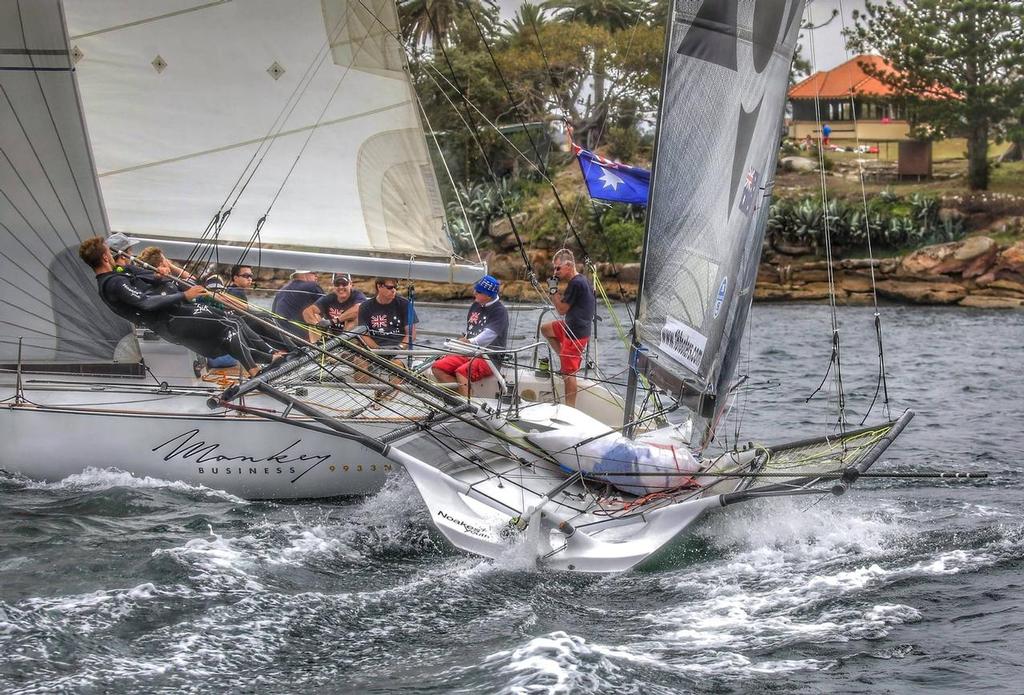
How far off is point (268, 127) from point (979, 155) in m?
29.4

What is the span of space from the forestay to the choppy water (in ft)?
4.30

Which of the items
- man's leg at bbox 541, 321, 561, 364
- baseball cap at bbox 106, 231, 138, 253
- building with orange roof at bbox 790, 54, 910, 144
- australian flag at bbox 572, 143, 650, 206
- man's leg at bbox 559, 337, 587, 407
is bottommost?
man's leg at bbox 559, 337, 587, 407

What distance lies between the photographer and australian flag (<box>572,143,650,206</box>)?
1158 centimetres

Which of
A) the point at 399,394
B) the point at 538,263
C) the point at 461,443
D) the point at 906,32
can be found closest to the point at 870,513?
the point at 461,443

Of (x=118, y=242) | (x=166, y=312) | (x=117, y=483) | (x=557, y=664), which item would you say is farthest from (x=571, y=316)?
(x=557, y=664)

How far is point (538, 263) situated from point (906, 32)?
1289cm

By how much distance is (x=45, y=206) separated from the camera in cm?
1100

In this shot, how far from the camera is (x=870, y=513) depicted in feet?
32.6

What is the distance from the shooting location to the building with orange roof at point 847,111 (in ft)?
139

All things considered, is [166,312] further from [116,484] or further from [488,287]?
[488,287]

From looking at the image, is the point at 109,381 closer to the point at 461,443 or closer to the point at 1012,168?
the point at 461,443

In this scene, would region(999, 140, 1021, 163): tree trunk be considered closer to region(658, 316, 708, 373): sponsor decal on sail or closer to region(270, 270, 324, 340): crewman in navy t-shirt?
region(270, 270, 324, 340): crewman in navy t-shirt

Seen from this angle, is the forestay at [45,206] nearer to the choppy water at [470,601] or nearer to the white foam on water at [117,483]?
the white foam on water at [117,483]

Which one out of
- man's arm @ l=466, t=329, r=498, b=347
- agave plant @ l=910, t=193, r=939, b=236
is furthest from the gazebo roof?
man's arm @ l=466, t=329, r=498, b=347
